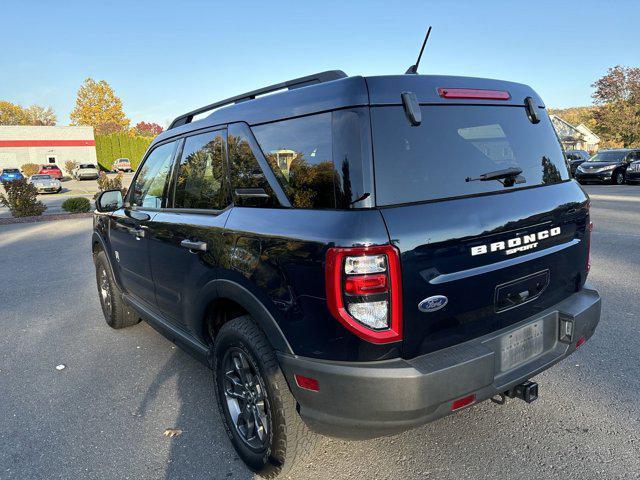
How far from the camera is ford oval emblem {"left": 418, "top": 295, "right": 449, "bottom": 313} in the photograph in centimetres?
188

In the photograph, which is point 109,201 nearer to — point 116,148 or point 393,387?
point 393,387

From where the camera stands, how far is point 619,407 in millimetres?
2867

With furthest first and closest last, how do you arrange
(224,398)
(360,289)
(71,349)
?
1. (71,349)
2. (224,398)
3. (360,289)

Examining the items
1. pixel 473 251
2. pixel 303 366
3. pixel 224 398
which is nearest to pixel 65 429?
pixel 224 398

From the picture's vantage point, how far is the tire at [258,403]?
2.15m

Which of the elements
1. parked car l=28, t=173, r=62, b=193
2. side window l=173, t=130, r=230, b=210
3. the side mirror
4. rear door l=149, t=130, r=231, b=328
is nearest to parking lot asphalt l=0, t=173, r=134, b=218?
parked car l=28, t=173, r=62, b=193

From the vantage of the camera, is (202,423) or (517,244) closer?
(517,244)

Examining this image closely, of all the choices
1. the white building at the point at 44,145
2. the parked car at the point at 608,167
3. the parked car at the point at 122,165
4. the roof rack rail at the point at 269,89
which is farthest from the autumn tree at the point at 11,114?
the roof rack rail at the point at 269,89

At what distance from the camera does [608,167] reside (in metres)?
20.5

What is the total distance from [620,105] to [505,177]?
53.6 m

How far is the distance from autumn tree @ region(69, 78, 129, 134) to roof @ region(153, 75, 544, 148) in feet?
243

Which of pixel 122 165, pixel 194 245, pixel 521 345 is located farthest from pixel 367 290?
pixel 122 165

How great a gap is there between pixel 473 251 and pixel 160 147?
257 centimetres

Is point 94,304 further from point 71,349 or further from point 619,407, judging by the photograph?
point 619,407
